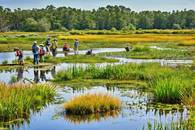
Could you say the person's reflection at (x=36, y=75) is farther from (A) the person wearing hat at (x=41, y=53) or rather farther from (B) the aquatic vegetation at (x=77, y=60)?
(B) the aquatic vegetation at (x=77, y=60)

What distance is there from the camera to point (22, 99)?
20.7m

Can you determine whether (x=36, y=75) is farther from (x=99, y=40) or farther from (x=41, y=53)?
(x=99, y=40)

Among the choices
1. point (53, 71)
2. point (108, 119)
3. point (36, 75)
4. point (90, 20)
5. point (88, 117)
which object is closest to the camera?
point (108, 119)

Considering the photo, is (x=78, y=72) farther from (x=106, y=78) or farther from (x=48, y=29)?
(x=48, y=29)

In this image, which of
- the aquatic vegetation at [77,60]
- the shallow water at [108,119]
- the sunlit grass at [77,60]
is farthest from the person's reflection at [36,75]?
the shallow water at [108,119]

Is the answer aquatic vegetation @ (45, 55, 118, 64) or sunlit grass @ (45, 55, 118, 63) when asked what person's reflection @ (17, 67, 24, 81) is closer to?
aquatic vegetation @ (45, 55, 118, 64)

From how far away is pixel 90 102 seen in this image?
2147 centimetres

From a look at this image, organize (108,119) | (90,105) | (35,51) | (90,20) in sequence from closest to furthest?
(108,119)
(90,105)
(35,51)
(90,20)

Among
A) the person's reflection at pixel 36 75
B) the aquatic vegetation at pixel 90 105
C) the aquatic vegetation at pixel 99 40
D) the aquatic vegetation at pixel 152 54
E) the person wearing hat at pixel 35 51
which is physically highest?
the person wearing hat at pixel 35 51

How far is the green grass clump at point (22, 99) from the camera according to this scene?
19.8 meters

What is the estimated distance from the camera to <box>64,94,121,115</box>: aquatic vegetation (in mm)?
21281

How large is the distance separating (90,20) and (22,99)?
149 m

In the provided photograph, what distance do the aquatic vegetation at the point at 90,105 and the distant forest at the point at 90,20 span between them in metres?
129

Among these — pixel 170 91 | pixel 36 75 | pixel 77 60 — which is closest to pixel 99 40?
pixel 77 60
